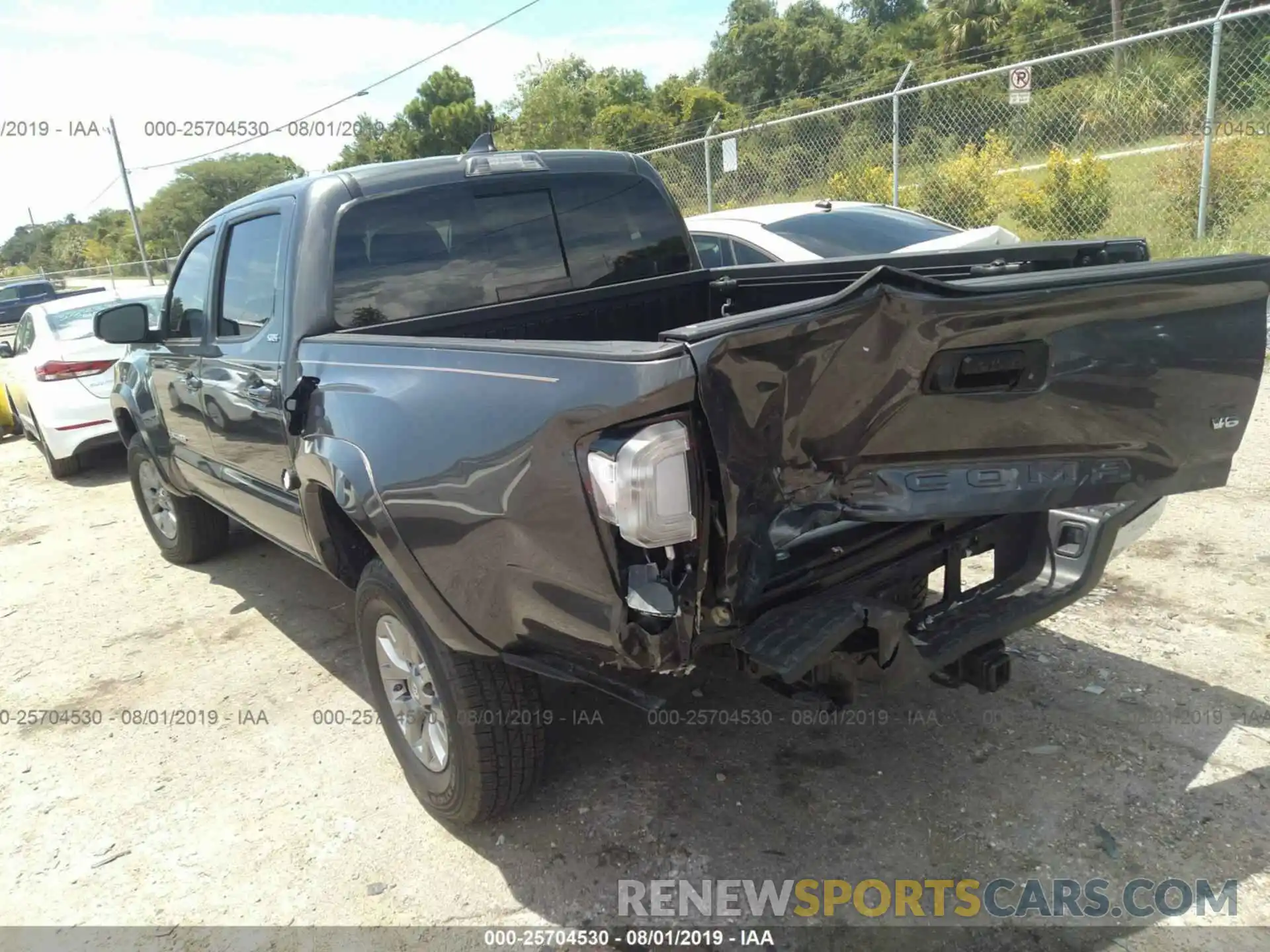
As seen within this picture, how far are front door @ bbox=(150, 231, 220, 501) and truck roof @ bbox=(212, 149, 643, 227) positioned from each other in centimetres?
58

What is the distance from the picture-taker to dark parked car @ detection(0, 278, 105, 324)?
2514 cm

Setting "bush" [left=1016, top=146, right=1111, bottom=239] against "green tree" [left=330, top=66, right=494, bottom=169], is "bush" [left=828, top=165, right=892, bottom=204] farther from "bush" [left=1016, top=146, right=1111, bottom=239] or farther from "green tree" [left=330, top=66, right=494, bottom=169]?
"green tree" [left=330, top=66, right=494, bottom=169]

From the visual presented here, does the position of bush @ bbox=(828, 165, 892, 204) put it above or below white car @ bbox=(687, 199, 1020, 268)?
above

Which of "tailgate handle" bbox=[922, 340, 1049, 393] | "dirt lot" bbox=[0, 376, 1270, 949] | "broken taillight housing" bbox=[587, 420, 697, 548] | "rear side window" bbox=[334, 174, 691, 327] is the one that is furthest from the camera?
"rear side window" bbox=[334, 174, 691, 327]

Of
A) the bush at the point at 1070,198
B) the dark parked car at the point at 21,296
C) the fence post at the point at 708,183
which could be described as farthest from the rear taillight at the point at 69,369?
the dark parked car at the point at 21,296

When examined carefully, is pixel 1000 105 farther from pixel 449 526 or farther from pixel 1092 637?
pixel 449 526

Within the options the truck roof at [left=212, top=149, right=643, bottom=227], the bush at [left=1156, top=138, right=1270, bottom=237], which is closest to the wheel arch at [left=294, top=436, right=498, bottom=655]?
the truck roof at [left=212, top=149, right=643, bottom=227]

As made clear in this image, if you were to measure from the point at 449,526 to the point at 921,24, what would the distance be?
48752 mm

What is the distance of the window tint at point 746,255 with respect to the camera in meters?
6.23

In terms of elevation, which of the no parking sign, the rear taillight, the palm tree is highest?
the palm tree

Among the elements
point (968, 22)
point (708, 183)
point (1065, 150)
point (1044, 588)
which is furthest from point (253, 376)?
point (968, 22)

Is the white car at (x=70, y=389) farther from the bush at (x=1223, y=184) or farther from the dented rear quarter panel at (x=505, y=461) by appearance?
the bush at (x=1223, y=184)

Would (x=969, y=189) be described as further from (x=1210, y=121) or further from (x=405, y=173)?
(x=405, y=173)

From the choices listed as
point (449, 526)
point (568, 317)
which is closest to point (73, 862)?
point (449, 526)
